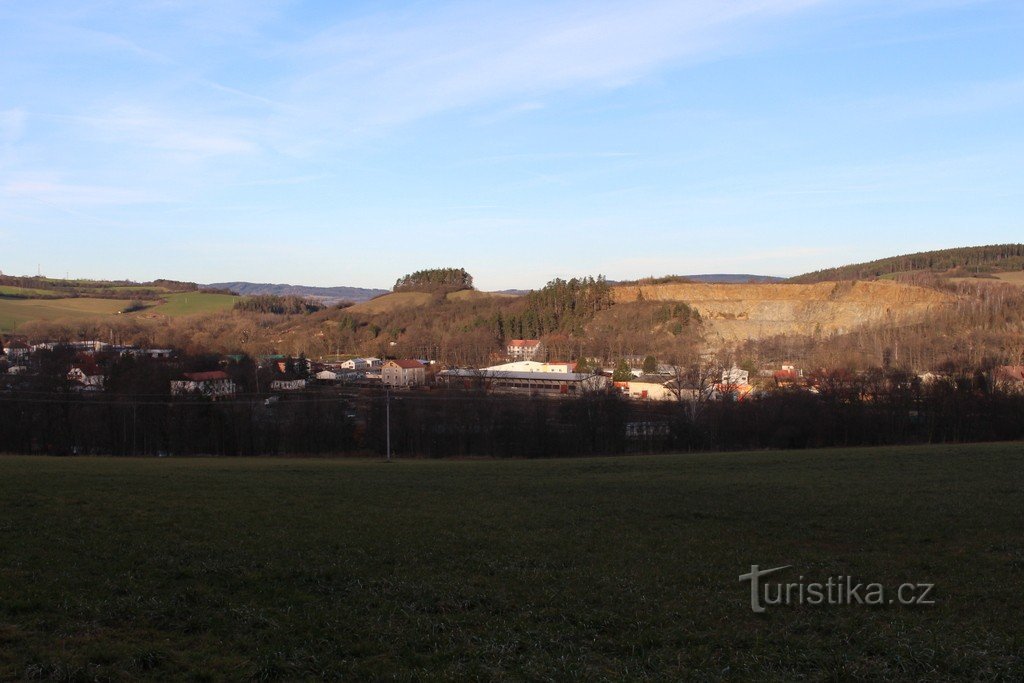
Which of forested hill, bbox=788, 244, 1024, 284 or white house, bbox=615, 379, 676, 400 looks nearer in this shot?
white house, bbox=615, 379, 676, 400

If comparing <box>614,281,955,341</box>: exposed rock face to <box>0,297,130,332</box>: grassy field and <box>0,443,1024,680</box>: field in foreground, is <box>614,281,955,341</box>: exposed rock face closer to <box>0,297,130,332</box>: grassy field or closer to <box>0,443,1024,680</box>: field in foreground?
<box>0,443,1024,680</box>: field in foreground

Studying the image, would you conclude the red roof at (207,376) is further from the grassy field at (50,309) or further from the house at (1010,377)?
the house at (1010,377)

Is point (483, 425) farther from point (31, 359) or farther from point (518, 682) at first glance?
point (518, 682)

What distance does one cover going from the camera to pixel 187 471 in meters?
24.9

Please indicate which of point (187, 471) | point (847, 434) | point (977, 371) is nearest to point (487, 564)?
point (187, 471)

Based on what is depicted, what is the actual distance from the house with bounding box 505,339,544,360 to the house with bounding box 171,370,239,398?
1953 inches

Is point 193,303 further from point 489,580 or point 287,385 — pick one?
point 489,580

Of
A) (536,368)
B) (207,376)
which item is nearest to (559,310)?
(536,368)

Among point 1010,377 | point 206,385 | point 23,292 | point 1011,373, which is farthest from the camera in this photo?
point 23,292

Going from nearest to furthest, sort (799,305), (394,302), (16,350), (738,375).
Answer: (16,350), (738,375), (799,305), (394,302)

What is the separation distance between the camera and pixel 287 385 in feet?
248

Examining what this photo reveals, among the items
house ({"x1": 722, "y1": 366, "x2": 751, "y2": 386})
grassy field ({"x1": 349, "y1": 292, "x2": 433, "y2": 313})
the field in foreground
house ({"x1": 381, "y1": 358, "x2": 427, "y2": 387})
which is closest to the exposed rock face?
house ({"x1": 722, "y1": 366, "x2": 751, "y2": 386})

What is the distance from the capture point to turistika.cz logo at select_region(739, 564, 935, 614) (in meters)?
9.69

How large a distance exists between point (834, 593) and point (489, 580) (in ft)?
15.9
